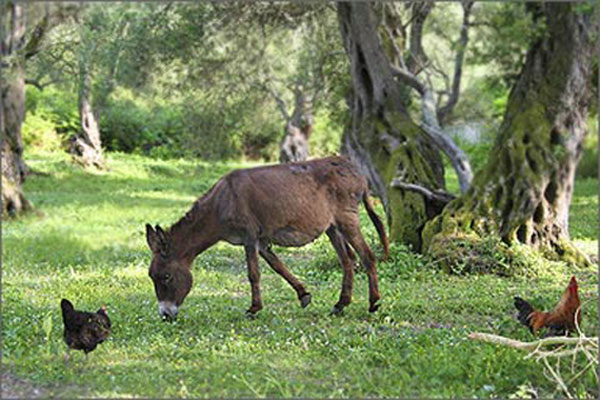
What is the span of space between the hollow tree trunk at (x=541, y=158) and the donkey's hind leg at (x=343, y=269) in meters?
4.00

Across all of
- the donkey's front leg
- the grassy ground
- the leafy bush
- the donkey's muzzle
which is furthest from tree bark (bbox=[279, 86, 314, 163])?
the donkey's muzzle

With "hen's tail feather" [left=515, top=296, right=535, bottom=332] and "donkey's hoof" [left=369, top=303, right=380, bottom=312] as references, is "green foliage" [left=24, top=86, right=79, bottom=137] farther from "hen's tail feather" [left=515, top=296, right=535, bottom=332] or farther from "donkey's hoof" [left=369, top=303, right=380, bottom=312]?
"hen's tail feather" [left=515, top=296, right=535, bottom=332]

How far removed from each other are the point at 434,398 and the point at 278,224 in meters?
3.32

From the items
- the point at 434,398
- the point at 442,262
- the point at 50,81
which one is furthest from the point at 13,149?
the point at 434,398

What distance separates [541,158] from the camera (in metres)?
13.8

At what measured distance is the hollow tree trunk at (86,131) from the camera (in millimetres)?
16034

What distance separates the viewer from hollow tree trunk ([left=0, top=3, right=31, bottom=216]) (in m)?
16.8

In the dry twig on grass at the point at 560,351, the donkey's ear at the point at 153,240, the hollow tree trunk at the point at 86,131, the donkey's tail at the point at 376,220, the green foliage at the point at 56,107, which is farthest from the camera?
the green foliage at the point at 56,107

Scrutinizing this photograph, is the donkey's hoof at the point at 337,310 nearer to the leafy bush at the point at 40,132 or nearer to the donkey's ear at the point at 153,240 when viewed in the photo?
the donkey's ear at the point at 153,240

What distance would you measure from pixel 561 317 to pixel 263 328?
9.41ft

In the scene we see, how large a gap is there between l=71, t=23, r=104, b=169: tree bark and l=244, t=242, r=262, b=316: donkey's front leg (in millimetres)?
7317

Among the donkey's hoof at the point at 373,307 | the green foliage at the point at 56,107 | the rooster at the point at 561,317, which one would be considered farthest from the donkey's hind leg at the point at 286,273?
the green foliage at the point at 56,107

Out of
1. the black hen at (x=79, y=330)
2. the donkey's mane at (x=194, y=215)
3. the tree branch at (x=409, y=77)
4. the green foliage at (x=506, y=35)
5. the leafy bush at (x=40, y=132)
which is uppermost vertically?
the green foliage at (x=506, y=35)

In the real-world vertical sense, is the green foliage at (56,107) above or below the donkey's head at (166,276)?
above
